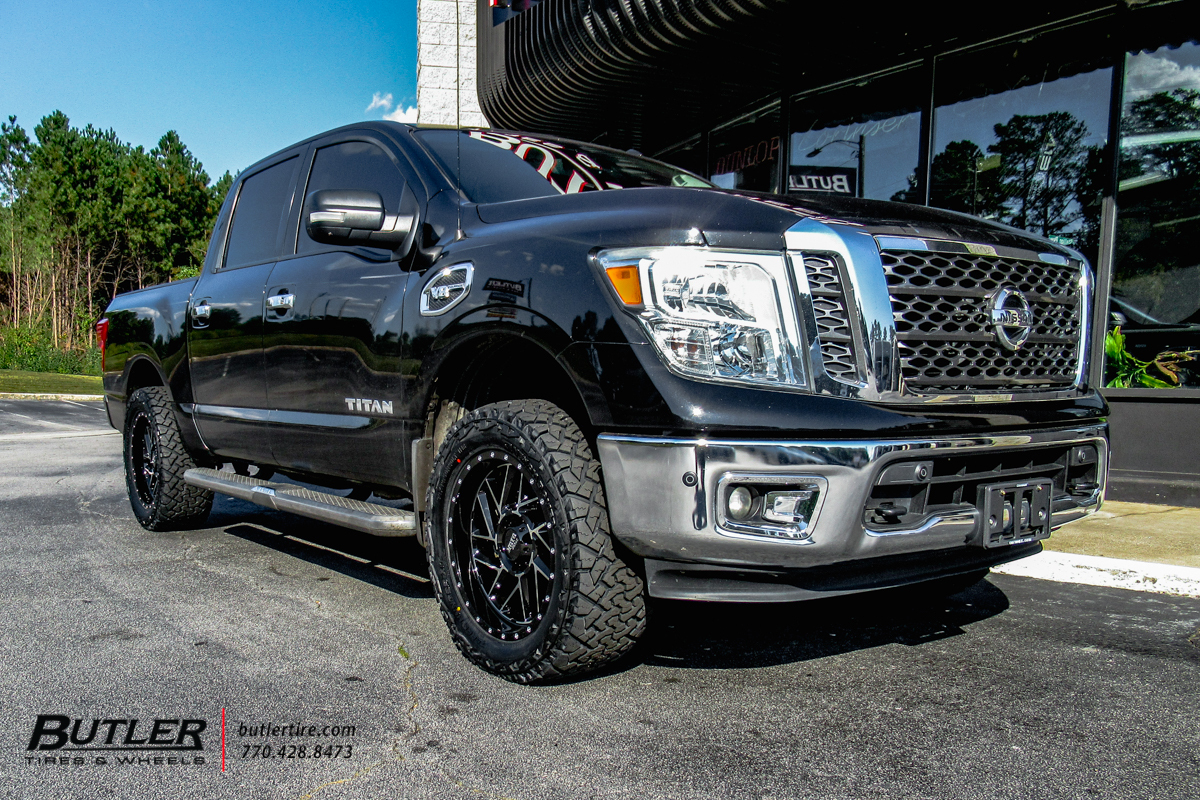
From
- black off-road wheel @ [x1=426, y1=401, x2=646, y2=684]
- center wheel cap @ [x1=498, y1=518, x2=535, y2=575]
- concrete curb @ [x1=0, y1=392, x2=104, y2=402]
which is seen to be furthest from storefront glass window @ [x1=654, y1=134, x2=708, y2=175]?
concrete curb @ [x1=0, y1=392, x2=104, y2=402]

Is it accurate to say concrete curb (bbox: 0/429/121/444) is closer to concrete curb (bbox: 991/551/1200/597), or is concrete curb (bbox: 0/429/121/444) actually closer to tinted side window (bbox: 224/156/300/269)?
tinted side window (bbox: 224/156/300/269)

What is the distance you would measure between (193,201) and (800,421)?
181 feet

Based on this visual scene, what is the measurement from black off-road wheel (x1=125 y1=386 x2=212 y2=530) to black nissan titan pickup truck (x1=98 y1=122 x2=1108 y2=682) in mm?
1800

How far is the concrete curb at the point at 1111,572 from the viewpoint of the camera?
4352 millimetres

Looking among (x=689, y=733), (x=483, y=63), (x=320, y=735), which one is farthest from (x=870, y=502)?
(x=483, y=63)

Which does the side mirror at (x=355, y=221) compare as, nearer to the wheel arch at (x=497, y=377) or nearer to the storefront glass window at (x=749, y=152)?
the wheel arch at (x=497, y=377)

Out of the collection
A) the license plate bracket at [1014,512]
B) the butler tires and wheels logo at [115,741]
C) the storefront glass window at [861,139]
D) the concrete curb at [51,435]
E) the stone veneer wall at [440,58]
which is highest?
the stone veneer wall at [440,58]

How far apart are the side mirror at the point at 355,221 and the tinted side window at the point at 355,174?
5.6 inches

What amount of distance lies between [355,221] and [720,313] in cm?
161

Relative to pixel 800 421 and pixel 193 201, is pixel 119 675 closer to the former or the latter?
pixel 800 421

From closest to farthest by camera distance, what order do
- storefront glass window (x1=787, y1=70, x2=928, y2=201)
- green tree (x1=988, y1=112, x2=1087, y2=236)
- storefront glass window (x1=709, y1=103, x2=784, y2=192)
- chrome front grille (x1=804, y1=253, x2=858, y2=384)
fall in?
chrome front grille (x1=804, y1=253, x2=858, y2=384) < green tree (x1=988, y1=112, x2=1087, y2=236) < storefront glass window (x1=787, y1=70, x2=928, y2=201) < storefront glass window (x1=709, y1=103, x2=784, y2=192)

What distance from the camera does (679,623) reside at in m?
3.75

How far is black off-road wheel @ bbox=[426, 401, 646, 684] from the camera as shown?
275 centimetres

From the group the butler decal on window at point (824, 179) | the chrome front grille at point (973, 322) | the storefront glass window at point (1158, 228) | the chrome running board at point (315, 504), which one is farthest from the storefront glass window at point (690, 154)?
the chrome front grille at point (973, 322)
